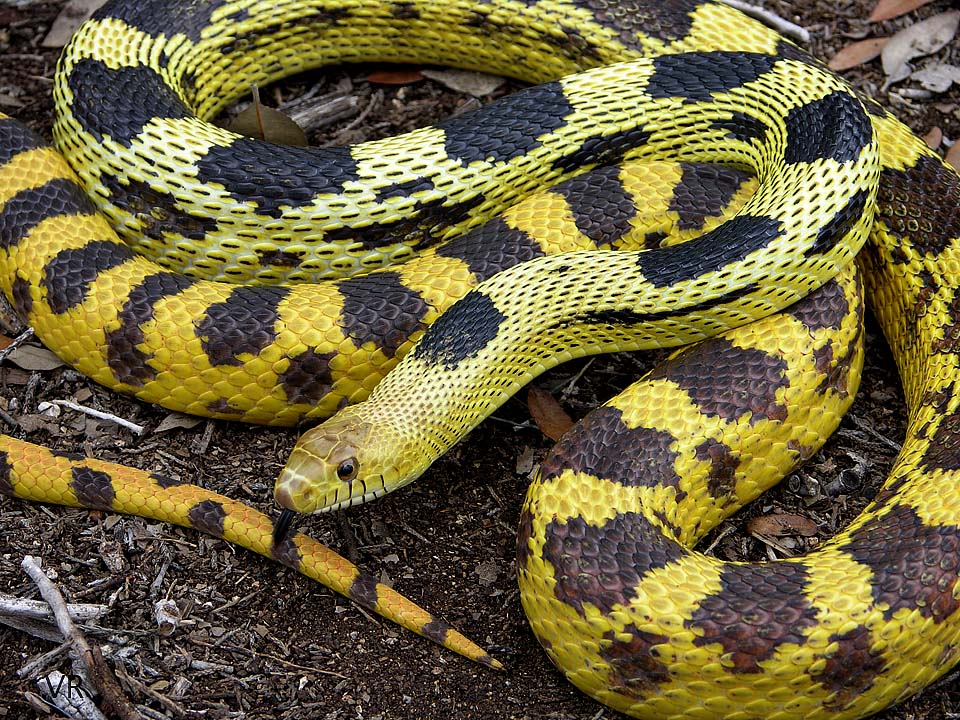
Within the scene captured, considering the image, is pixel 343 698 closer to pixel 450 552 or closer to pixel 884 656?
pixel 450 552

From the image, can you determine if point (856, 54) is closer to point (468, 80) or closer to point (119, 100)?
point (468, 80)

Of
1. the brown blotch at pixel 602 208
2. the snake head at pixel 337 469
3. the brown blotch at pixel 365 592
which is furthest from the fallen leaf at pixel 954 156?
the brown blotch at pixel 365 592

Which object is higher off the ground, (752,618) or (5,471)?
(752,618)

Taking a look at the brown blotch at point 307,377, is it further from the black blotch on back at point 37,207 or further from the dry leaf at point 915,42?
the dry leaf at point 915,42

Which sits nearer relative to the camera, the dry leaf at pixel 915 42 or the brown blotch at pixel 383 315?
the brown blotch at pixel 383 315

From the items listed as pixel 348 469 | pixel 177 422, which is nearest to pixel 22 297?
pixel 177 422

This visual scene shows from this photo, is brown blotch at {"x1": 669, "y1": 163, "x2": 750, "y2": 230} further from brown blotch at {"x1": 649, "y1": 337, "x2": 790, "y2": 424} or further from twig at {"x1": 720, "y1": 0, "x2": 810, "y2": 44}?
twig at {"x1": 720, "y1": 0, "x2": 810, "y2": 44}

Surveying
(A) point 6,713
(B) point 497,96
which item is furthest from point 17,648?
(B) point 497,96
